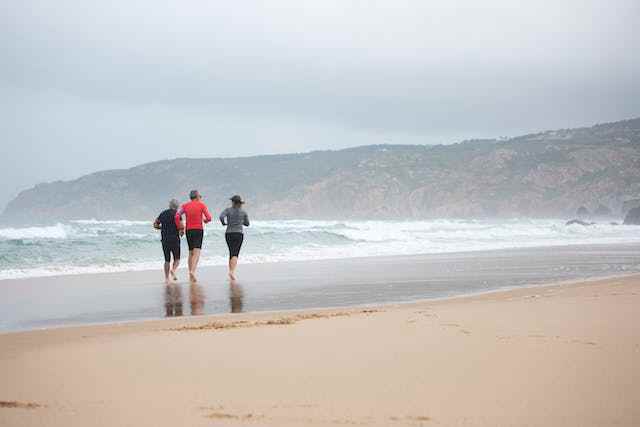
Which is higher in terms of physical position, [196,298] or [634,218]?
[196,298]

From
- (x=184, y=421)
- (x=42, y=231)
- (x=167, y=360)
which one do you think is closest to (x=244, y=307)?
(x=167, y=360)

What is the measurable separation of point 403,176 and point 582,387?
101 meters

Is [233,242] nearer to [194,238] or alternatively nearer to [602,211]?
[194,238]

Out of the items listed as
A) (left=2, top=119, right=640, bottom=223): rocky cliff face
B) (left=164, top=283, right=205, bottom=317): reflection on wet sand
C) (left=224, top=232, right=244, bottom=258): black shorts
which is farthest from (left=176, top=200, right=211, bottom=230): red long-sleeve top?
(left=2, top=119, right=640, bottom=223): rocky cliff face

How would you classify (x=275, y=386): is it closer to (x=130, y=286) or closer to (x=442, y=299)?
(x=442, y=299)

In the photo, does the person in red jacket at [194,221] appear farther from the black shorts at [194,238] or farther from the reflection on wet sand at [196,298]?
the reflection on wet sand at [196,298]

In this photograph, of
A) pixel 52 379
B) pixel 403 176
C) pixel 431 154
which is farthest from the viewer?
pixel 431 154

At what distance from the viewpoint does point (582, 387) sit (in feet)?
11.0

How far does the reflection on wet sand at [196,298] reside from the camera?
320 inches

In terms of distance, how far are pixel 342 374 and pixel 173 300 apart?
608 centimetres

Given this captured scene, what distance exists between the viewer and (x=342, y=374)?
376 cm

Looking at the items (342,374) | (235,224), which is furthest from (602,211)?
(342,374)

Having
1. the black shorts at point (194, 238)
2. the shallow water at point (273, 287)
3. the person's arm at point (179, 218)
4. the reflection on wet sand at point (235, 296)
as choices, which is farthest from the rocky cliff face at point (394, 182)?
the reflection on wet sand at point (235, 296)

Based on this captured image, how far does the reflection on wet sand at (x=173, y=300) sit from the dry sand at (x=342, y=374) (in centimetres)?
216
